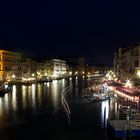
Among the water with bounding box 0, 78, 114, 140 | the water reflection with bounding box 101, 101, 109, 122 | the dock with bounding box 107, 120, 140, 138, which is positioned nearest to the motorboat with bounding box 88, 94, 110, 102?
the water reflection with bounding box 101, 101, 109, 122

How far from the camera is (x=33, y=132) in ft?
87.1

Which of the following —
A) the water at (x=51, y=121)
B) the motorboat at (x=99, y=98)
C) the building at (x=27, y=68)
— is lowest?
the water at (x=51, y=121)

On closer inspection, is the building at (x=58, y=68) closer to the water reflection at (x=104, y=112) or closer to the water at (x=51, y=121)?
the water reflection at (x=104, y=112)

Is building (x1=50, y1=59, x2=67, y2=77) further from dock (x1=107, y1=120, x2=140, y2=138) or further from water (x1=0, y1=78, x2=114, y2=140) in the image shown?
dock (x1=107, y1=120, x2=140, y2=138)

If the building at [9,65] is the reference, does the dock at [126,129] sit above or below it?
below

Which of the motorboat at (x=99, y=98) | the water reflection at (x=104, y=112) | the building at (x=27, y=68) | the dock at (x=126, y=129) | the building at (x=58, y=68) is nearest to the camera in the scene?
the dock at (x=126, y=129)

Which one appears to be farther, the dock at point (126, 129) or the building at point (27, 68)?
the building at point (27, 68)

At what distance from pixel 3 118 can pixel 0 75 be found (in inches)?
1896

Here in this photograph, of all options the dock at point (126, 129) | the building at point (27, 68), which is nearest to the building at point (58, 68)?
the building at point (27, 68)

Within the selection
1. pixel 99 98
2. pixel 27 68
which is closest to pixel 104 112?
pixel 99 98

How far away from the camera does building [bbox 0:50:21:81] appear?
80.2m

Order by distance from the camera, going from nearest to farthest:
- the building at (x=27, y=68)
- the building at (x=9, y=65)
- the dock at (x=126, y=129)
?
the dock at (x=126, y=129), the building at (x=9, y=65), the building at (x=27, y=68)

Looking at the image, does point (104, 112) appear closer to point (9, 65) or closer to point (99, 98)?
point (99, 98)

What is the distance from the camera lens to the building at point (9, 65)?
80.2 meters
